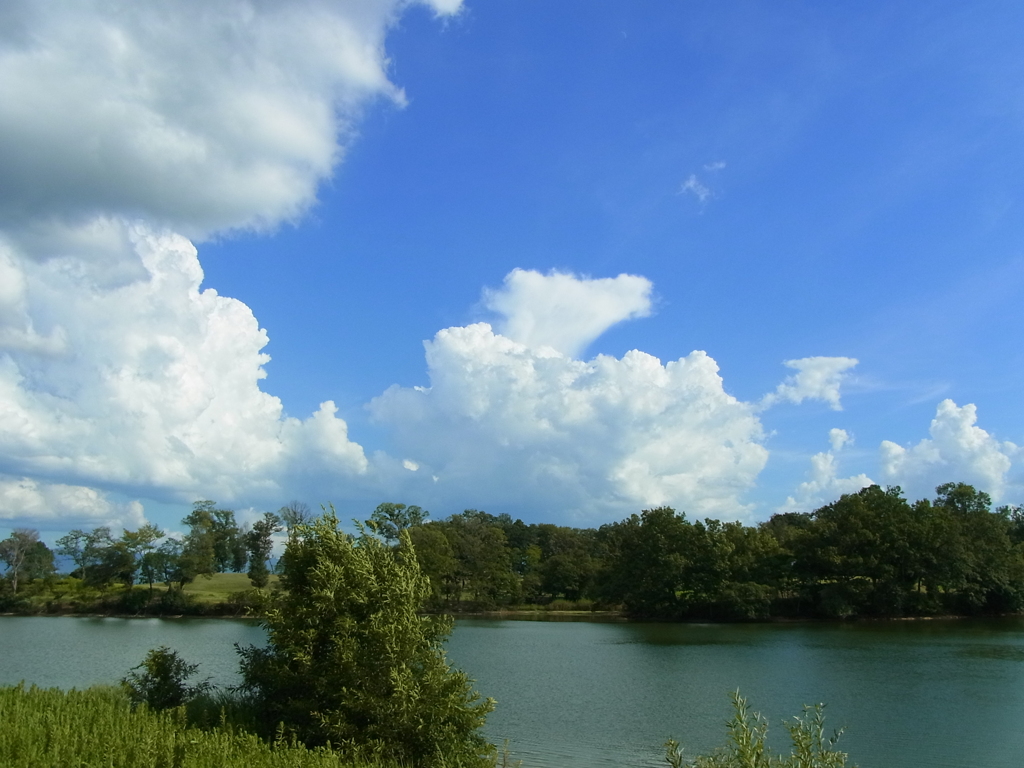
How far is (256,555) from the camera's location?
11256cm

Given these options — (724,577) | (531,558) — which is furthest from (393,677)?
(531,558)

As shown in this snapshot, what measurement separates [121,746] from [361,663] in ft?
18.8

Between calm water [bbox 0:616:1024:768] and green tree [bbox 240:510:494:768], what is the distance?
5.71m

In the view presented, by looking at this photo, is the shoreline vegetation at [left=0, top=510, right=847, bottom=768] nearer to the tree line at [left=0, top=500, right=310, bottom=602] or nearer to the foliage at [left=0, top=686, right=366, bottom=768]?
the foliage at [left=0, top=686, right=366, bottom=768]

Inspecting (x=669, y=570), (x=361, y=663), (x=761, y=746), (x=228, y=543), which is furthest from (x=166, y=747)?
(x=228, y=543)

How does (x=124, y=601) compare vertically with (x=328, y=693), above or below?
below

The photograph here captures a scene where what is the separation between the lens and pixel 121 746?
36.9 ft

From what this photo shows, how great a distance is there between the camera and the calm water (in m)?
22.7

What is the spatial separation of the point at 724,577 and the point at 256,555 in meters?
70.1

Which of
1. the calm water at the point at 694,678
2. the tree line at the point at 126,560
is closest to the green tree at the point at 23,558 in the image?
the tree line at the point at 126,560

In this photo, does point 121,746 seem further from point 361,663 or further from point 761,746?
point 761,746

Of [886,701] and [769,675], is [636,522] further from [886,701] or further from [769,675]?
[886,701]

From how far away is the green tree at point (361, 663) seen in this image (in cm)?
1555

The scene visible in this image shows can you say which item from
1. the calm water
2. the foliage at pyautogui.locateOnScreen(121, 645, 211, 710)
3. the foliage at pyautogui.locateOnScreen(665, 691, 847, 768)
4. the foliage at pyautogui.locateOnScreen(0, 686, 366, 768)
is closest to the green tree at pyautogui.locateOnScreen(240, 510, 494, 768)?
the foliage at pyautogui.locateOnScreen(121, 645, 211, 710)
